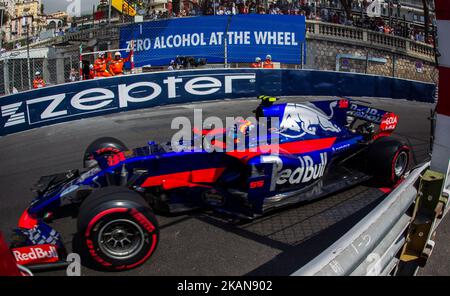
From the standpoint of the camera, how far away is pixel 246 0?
26000mm

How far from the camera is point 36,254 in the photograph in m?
3.65

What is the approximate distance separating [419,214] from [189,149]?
2.75 meters

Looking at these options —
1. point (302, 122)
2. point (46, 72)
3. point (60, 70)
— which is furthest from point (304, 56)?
point (302, 122)

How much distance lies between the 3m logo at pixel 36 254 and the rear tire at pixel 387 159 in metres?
4.33

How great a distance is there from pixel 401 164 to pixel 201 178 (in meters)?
3.07

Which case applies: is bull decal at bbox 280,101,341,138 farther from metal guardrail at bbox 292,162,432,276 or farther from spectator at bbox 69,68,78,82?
spectator at bbox 69,68,78,82

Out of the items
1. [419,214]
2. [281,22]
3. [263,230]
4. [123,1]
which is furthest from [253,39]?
[419,214]

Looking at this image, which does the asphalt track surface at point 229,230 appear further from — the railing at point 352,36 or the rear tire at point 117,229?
the railing at point 352,36

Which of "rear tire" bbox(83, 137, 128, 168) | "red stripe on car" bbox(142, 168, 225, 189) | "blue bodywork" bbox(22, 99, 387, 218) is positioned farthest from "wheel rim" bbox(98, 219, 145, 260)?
"rear tire" bbox(83, 137, 128, 168)

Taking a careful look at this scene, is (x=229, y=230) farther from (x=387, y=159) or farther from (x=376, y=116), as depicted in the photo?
(x=376, y=116)

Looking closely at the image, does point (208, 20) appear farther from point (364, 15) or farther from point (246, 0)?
point (364, 15)

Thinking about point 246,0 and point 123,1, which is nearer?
point 123,1

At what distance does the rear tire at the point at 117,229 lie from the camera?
379 cm

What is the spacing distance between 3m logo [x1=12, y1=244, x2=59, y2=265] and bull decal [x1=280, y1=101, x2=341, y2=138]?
307cm
